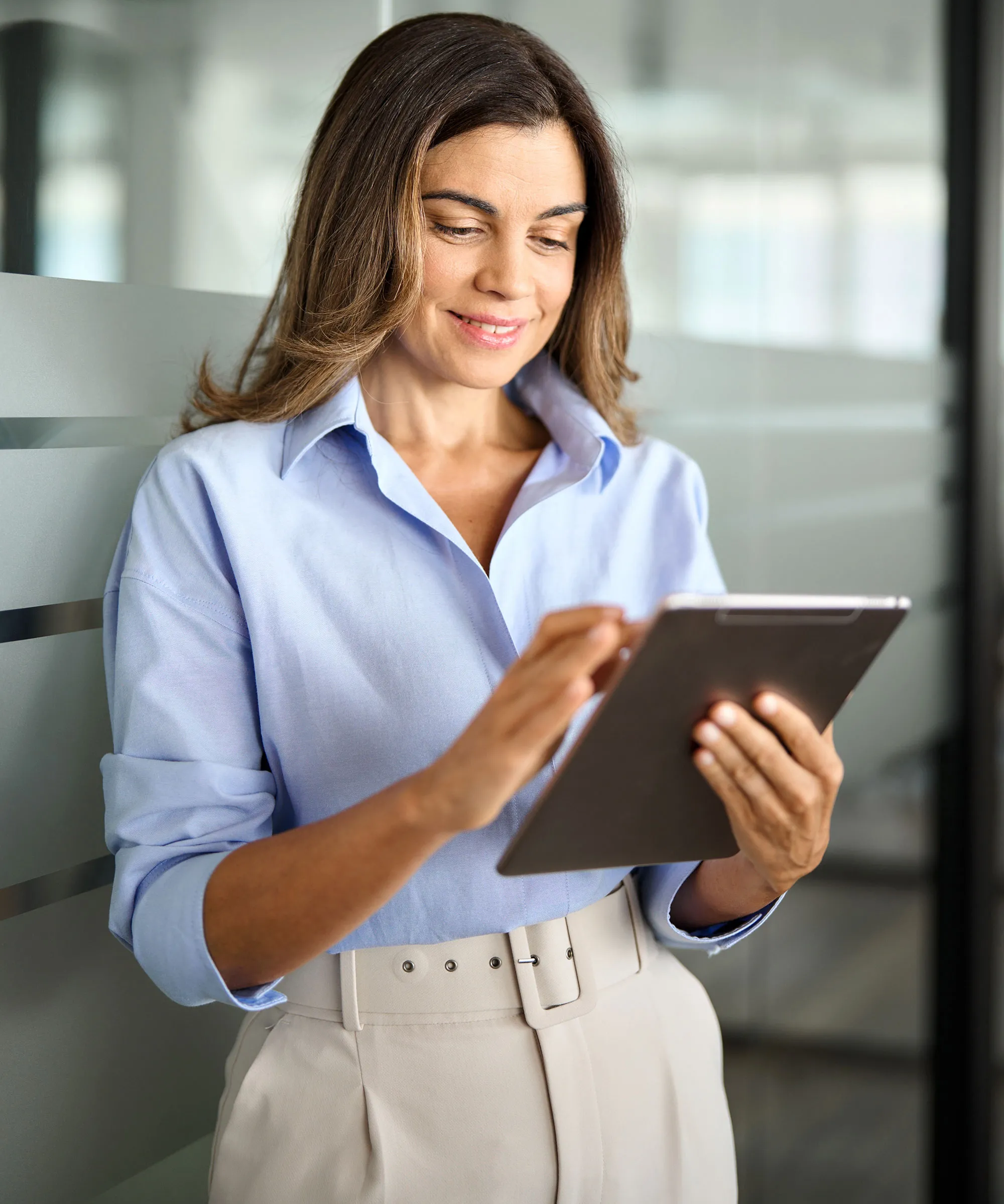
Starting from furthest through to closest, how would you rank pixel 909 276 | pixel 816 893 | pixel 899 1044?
pixel 899 1044 < pixel 909 276 < pixel 816 893

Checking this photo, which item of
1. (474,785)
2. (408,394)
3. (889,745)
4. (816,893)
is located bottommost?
(816,893)

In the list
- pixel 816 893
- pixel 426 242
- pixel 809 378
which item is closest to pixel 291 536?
pixel 426 242

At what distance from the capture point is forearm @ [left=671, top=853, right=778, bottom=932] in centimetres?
123

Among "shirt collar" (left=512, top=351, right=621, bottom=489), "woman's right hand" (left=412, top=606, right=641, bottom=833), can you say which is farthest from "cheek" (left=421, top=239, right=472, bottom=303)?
"woman's right hand" (left=412, top=606, right=641, bottom=833)

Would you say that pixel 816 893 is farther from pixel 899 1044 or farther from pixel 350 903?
pixel 350 903

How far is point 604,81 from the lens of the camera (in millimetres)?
1902

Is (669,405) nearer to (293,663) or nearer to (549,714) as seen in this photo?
(293,663)

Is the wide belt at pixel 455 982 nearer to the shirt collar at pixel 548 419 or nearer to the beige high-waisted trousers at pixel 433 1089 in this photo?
the beige high-waisted trousers at pixel 433 1089

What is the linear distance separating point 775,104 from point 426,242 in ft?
4.23

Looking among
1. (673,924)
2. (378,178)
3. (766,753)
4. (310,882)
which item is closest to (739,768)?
(766,753)

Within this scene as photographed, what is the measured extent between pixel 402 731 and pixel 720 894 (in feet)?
1.26

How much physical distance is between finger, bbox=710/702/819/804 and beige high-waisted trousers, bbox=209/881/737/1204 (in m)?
0.30

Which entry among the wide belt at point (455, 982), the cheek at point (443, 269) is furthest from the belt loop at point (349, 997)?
the cheek at point (443, 269)

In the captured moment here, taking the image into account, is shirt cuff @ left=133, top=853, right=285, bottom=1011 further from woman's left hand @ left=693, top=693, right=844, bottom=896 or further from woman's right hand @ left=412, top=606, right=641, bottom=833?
woman's left hand @ left=693, top=693, right=844, bottom=896
